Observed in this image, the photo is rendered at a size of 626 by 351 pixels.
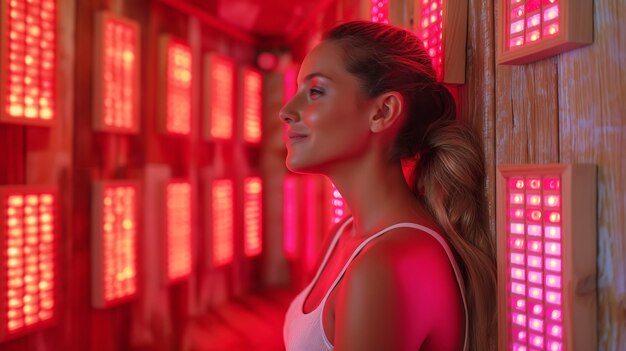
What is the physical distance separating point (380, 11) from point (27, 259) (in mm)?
1458

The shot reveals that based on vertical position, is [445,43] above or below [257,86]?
below

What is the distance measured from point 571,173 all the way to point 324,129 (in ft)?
1.57

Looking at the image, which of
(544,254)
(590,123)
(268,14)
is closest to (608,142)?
(590,123)

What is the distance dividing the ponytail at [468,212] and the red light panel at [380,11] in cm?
47

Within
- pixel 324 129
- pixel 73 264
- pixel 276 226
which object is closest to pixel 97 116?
pixel 73 264

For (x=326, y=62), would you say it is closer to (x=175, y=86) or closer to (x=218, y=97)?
(x=175, y=86)

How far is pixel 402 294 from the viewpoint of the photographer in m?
0.88

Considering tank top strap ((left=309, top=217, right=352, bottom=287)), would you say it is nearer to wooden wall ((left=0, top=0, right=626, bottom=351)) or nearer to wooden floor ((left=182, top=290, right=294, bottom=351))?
wooden wall ((left=0, top=0, right=626, bottom=351))

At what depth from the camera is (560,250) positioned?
2.66 feet

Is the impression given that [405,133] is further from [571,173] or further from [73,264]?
[73,264]

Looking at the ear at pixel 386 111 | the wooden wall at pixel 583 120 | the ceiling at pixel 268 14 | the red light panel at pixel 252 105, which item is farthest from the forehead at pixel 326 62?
the red light panel at pixel 252 105

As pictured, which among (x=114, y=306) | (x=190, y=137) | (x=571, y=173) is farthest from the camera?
(x=190, y=137)

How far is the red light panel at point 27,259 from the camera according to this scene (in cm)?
170

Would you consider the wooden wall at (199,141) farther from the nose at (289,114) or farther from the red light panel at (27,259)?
the nose at (289,114)
